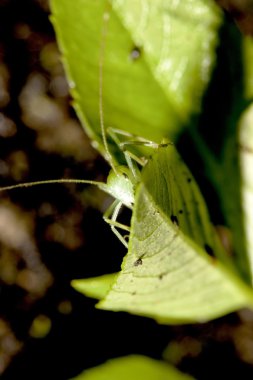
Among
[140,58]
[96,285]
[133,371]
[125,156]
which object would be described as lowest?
[133,371]

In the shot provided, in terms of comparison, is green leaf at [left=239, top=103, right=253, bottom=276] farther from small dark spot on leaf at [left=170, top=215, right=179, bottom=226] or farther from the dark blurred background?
the dark blurred background

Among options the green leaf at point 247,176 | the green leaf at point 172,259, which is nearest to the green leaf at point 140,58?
the green leaf at point 247,176

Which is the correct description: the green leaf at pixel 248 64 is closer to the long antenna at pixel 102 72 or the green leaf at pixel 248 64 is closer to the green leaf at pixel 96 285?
the long antenna at pixel 102 72

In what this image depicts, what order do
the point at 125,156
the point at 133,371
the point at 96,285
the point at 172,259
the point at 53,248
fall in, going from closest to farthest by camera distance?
1. the point at 172,259
2. the point at 96,285
3. the point at 125,156
4. the point at 133,371
5. the point at 53,248

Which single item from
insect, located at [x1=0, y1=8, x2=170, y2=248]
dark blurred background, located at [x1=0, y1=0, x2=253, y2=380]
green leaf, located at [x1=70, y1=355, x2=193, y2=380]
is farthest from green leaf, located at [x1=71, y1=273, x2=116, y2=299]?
dark blurred background, located at [x1=0, y1=0, x2=253, y2=380]

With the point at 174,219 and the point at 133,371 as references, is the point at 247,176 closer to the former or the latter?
the point at 174,219

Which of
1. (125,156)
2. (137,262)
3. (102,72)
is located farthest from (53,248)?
(137,262)

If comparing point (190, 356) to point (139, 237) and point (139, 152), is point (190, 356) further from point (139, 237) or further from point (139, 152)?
point (139, 237)
